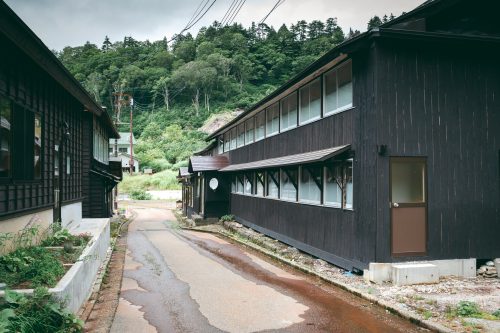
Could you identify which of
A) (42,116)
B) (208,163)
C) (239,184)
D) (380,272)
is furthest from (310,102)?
(208,163)

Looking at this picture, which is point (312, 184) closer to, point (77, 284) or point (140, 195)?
point (77, 284)

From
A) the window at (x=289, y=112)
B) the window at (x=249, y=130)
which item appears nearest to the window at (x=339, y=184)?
the window at (x=289, y=112)

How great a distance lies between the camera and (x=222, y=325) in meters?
6.32

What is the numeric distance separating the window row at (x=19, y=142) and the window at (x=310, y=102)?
24.8 ft

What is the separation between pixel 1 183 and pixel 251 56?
88094 mm

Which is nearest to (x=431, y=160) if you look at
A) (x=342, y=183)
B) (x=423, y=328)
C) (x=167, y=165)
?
(x=342, y=183)

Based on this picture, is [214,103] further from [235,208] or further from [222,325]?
[222,325]

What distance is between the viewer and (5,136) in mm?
7559

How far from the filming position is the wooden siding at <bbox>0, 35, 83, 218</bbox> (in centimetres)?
755

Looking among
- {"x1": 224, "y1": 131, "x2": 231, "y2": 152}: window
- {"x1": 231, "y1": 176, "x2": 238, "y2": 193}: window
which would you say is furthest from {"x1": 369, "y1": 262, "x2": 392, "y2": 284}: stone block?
{"x1": 224, "y1": 131, "x2": 231, "y2": 152}: window

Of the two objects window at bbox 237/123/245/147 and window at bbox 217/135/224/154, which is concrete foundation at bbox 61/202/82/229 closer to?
window at bbox 237/123/245/147

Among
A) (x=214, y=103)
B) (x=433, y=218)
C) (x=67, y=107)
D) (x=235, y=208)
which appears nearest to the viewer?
(x=433, y=218)

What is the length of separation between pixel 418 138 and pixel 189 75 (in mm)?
78125

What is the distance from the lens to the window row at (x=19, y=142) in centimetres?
747
